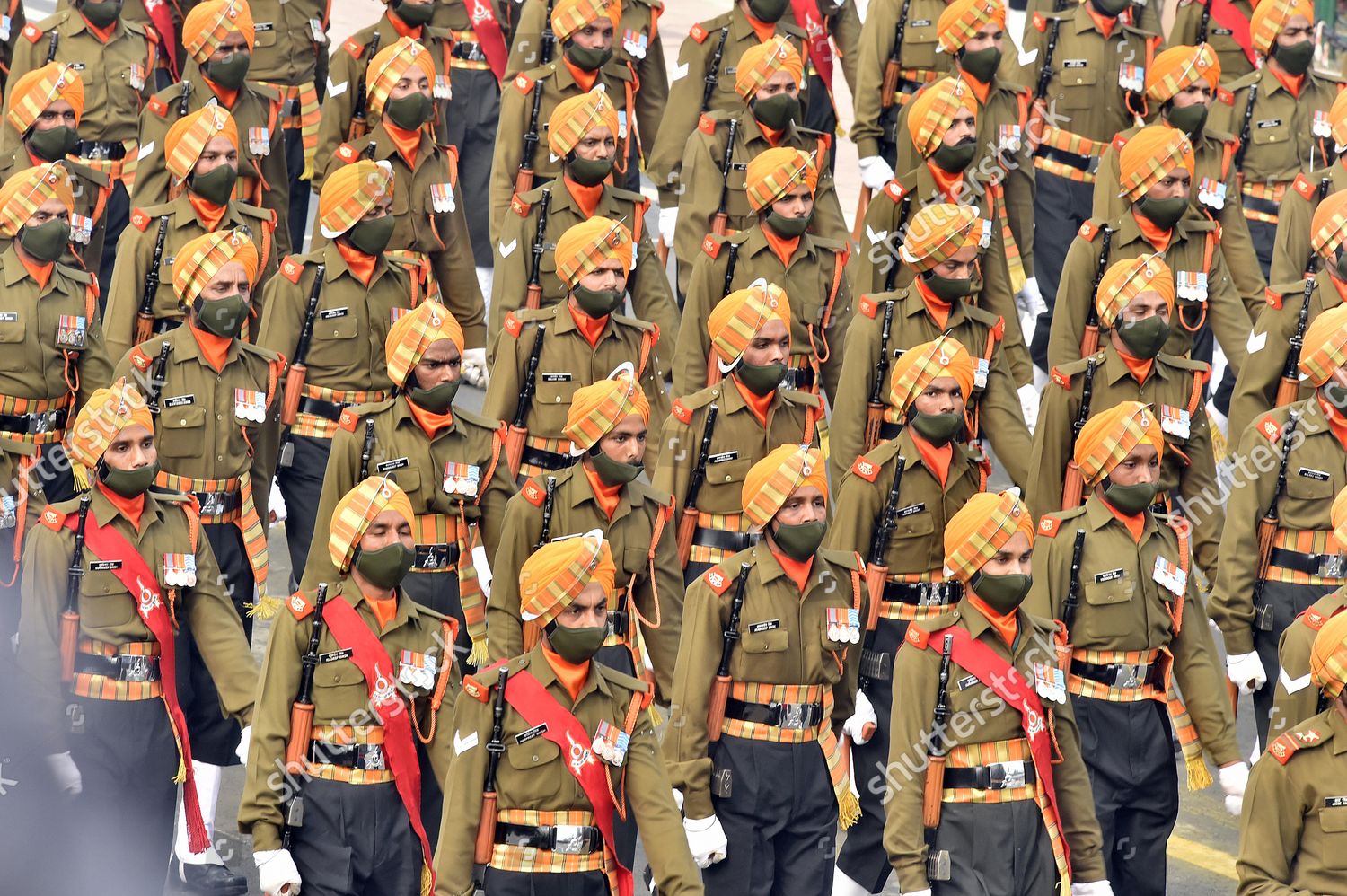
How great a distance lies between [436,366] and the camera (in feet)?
40.6

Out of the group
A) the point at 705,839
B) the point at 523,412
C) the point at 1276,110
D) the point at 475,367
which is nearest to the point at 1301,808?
the point at 705,839

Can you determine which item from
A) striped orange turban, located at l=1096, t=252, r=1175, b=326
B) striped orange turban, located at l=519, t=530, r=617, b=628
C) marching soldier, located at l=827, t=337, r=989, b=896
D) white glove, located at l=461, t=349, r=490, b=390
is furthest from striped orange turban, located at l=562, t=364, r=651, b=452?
white glove, located at l=461, t=349, r=490, b=390

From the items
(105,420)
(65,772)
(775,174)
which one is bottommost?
(65,772)

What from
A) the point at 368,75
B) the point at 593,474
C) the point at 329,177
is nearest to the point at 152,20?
the point at 368,75

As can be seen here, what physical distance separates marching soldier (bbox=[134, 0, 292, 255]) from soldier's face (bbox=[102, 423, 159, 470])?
4.99 metres

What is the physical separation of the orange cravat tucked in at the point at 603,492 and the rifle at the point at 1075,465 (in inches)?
92.2

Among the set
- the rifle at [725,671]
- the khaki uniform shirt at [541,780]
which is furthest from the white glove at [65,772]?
the rifle at [725,671]

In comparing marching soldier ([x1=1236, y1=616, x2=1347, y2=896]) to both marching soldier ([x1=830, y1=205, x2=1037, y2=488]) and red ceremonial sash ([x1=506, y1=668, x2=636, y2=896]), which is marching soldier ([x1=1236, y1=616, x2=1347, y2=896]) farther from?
marching soldier ([x1=830, y1=205, x2=1037, y2=488])

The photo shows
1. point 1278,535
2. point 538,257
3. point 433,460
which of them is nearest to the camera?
point 433,460

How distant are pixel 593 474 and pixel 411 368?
1.11 metres

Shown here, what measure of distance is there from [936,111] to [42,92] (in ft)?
18.3

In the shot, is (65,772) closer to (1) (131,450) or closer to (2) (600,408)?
(1) (131,450)

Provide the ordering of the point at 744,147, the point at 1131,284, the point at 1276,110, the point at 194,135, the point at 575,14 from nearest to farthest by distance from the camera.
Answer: the point at 1131,284, the point at 194,135, the point at 744,147, the point at 575,14, the point at 1276,110

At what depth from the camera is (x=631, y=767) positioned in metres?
10.0
